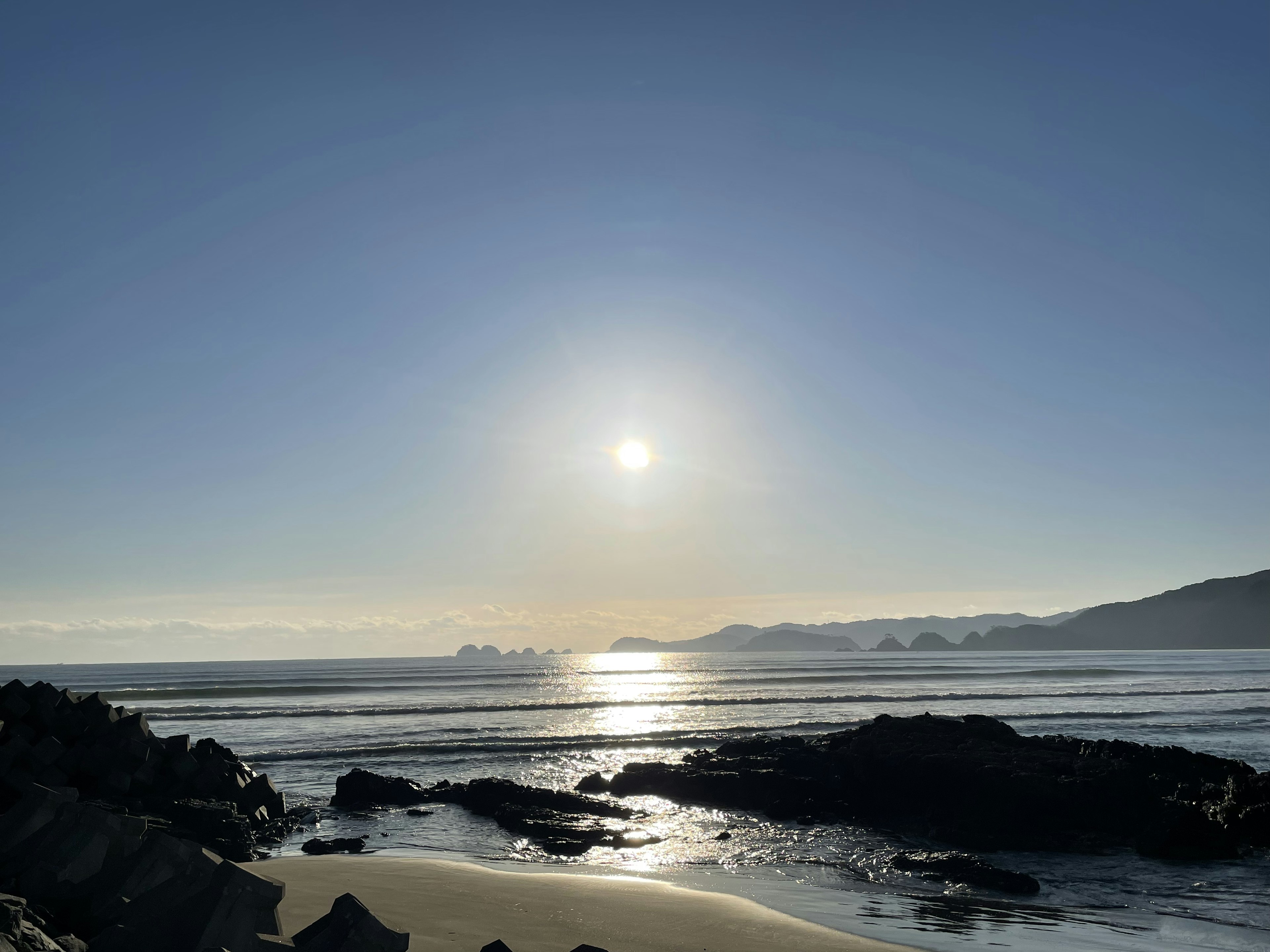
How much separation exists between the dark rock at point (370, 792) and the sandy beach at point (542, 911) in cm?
608

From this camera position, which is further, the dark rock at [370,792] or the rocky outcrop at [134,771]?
the dark rock at [370,792]

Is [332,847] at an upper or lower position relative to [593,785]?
upper

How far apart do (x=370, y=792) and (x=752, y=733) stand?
1946cm

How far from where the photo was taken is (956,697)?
5616 cm

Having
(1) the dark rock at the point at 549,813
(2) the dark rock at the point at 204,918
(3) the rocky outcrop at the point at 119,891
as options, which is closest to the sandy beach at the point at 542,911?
(3) the rocky outcrop at the point at 119,891

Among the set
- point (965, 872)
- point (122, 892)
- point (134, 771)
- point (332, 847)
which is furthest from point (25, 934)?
point (965, 872)

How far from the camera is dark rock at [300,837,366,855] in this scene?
13758 mm

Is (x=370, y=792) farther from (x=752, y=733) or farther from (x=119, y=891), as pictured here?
(x=752, y=733)

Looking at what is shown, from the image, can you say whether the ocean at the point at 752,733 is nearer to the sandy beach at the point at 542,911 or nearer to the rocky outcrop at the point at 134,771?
the sandy beach at the point at 542,911

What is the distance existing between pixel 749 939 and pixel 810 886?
3.67 metres

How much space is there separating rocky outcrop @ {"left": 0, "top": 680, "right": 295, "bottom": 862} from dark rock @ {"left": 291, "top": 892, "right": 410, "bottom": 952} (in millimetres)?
8841

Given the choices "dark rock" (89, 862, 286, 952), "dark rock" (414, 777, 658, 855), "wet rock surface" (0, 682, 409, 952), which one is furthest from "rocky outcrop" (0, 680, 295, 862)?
"dark rock" (89, 862, 286, 952)

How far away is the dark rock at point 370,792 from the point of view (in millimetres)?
18453

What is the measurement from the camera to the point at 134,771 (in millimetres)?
15781
